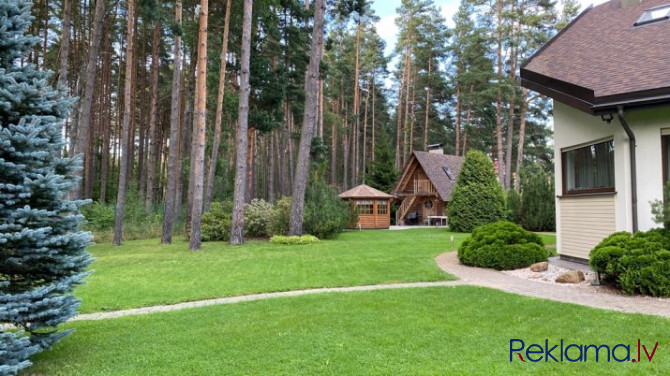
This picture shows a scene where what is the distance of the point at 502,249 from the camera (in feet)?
29.7

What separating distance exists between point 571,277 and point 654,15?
699cm

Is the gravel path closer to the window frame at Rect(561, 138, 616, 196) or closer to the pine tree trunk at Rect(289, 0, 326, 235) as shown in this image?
the window frame at Rect(561, 138, 616, 196)

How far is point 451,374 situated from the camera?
328 centimetres

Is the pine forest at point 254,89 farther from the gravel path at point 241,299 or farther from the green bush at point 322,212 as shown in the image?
the gravel path at point 241,299

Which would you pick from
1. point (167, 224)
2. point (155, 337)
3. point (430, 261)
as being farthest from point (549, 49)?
point (167, 224)

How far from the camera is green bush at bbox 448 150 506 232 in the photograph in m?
19.2

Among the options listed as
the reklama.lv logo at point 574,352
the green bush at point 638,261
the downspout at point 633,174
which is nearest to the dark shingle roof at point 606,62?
the downspout at point 633,174

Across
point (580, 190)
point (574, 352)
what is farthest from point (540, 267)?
point (574, 352)

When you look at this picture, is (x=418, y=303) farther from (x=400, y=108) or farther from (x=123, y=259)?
(x=400, y=108)

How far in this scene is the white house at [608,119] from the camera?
7117 millimetres

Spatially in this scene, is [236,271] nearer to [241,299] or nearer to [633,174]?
[241,299]

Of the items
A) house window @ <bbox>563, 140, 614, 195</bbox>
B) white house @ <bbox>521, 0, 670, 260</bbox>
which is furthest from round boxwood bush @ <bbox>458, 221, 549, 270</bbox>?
house window @ <bbox>563, 140, 614, 195</bbox>

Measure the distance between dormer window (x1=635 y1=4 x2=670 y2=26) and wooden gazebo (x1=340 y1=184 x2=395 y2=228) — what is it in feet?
51.7

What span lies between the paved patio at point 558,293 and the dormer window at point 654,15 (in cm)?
688
